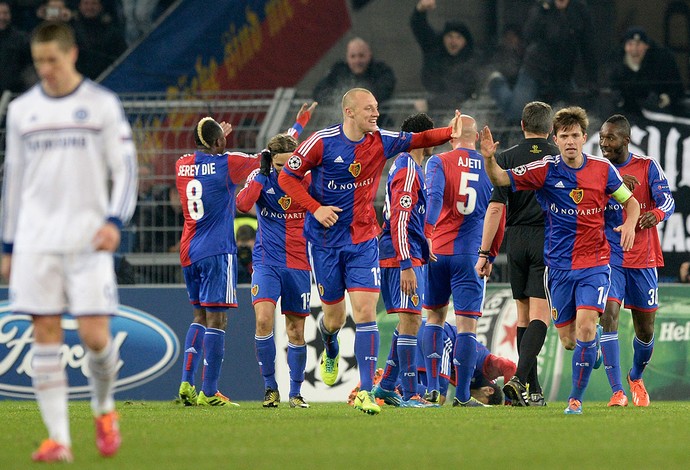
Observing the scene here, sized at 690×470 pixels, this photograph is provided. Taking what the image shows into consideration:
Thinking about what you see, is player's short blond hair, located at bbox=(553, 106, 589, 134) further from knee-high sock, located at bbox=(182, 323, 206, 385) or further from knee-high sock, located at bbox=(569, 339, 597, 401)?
knee-high sock, located at bbox=(182, 323, 206, 385)

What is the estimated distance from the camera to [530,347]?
35.1 feet

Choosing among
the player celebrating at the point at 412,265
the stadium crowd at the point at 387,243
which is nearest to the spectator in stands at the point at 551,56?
the stadium crowd at the point at 387,243

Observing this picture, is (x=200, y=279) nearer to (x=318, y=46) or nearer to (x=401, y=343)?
(x=401, y=343)

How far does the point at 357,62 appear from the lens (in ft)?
55.3

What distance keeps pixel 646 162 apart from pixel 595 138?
436 cm

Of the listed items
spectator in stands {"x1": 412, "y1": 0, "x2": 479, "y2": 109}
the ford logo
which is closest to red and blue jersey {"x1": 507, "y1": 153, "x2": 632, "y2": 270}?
the ford logo

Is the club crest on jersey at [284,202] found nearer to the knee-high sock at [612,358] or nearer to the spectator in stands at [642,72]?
the knee-high sock at [612,358]

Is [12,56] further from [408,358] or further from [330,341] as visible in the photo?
[408,358]

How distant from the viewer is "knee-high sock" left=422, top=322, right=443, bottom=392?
11352 millimetres

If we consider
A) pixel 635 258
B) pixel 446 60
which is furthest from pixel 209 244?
pixel 446 60

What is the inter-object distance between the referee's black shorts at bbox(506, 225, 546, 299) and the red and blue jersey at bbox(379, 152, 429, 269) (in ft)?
2.81

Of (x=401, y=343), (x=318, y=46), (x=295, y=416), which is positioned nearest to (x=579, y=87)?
(x=318, y=46)

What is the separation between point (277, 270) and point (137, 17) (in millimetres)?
8857

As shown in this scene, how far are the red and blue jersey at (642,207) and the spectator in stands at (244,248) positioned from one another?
191 inches
